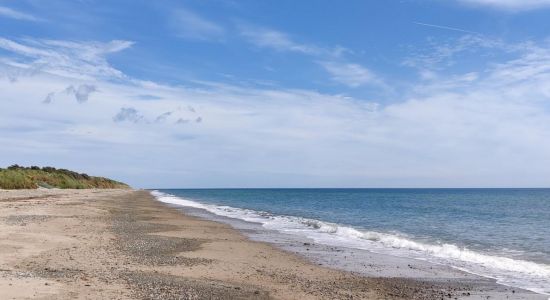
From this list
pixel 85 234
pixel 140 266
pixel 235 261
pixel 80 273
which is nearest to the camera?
pixel 80 273

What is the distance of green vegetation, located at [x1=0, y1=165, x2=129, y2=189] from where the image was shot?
209 ft

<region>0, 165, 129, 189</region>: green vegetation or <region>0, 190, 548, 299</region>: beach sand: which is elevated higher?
<region>0, 165, 129, 189</region>: green vegetation

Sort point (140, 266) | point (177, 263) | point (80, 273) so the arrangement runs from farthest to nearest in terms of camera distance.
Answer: point (177, 263)
point (140, 266)
point (80, 273)

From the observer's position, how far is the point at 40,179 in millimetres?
77750

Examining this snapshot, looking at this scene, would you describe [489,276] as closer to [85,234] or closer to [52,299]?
[52,299]

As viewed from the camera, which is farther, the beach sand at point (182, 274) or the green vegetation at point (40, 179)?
the green vegetation at point (40, 179)

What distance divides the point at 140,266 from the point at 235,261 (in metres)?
3.62

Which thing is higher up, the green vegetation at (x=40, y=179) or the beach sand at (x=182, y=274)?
the green vegetation at (x=40, y=179)

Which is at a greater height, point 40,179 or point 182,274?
point 40,179

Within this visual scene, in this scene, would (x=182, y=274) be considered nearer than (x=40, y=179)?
Yes

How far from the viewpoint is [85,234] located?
70.3 feet

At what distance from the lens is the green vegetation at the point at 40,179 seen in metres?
63.7

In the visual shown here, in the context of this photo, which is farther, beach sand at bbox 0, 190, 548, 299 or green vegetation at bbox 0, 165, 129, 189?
green vegetation at bbox 0, 165, 129, 189

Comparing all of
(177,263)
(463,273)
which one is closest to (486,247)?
(463,273)
